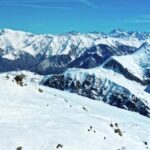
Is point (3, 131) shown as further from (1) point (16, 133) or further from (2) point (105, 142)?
(2) point (105, 142)

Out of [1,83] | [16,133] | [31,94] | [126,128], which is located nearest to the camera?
[16,133]

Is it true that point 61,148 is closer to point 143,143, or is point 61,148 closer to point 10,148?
point 10,148

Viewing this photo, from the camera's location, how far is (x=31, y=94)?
126ft

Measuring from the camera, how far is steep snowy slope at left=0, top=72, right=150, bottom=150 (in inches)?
960

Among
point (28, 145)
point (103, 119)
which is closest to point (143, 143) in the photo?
point (103, 119)

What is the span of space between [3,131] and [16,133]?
2.48ft

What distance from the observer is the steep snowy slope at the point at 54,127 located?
24375 millimetres

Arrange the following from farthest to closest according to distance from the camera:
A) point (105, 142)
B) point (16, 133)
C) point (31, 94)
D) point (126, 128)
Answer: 1. point (31, 94)
2. point (126, 128)
3. point (105, 142)
4. point (16, 133)

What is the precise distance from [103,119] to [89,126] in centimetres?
514

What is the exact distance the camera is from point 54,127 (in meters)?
27.7

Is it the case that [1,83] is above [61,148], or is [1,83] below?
above

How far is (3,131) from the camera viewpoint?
24.9 m

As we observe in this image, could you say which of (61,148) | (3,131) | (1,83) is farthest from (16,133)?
(1,83)

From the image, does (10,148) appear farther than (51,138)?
No
